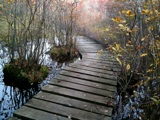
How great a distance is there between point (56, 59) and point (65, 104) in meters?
3.75

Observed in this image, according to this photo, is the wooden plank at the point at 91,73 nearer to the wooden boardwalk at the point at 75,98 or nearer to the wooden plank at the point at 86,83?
the wooden boardwalk at the point at 75,98

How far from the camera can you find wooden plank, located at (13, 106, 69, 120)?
2.30 meters

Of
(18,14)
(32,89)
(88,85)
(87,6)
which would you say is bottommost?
(32,89)

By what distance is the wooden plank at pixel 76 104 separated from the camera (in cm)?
264

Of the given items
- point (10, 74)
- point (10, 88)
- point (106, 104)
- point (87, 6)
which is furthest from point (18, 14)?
point (87, 6)

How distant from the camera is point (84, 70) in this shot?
176 inches

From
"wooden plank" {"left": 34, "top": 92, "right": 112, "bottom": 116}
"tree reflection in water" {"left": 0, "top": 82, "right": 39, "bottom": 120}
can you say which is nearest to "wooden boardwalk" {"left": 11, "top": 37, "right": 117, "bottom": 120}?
"wooden plank" {"left": 34, "top": 92, "right": 112, "bottom": 116}

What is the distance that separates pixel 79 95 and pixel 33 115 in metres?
0.98

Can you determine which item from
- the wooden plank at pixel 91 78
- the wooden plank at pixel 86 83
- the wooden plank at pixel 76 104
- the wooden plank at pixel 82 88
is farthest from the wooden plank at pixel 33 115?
the wooden plank at pixel 91 78

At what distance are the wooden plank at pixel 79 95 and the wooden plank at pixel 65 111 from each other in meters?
0.37

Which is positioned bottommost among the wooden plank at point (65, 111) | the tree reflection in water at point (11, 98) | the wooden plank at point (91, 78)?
the tree reflection in water at point (11, 98)

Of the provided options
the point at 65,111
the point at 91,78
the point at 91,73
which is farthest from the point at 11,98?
the point at 91,73

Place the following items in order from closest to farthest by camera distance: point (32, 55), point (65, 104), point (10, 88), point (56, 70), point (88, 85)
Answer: point (65, 104) → point (88, 85) → point (10, 88) → point (32, 55) → point (56, 70)

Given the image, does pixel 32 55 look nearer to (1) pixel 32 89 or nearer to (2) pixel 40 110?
(1) pixel 32 89
